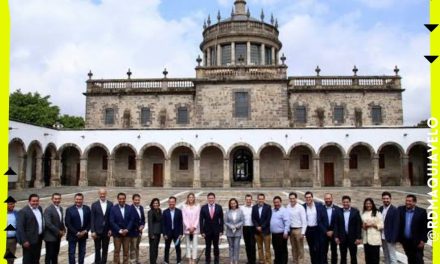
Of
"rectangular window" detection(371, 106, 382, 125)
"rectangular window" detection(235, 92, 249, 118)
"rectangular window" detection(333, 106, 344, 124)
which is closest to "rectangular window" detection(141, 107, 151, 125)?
"rectangular window" detection(235, 92, 249, 118)

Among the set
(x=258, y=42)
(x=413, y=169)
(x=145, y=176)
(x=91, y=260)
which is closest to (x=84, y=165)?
(x=145, y=176)

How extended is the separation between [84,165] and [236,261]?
23.1m

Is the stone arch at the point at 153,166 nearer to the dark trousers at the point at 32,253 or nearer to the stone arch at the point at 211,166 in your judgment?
the stone arch at the point at 211,166

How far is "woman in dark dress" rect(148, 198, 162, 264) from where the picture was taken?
715cm

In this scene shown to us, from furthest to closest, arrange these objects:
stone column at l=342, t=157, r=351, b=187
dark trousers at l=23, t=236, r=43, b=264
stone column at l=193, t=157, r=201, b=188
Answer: stone column at l=193, t=157, r=201, b=188 < stone column at l=342, t=157, r=351, b=187 < dark trousers at l=23, t=236, r=43, b=264

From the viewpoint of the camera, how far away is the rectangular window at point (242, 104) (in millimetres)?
29594

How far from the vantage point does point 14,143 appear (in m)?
23.5

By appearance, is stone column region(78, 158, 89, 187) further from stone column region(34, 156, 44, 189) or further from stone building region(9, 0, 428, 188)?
stone column region(34, 156, 44, 189)

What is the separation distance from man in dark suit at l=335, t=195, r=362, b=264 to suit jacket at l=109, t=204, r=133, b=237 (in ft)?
12.2

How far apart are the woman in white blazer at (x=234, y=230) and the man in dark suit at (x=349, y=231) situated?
175 centimetres

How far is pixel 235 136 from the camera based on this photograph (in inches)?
1071

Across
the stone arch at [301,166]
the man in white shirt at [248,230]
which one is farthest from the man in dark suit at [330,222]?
the stone arch at [301,166]

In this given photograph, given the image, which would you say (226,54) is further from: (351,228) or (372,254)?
(372,254)

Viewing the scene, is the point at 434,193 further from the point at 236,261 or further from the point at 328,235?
the point at 236,261
